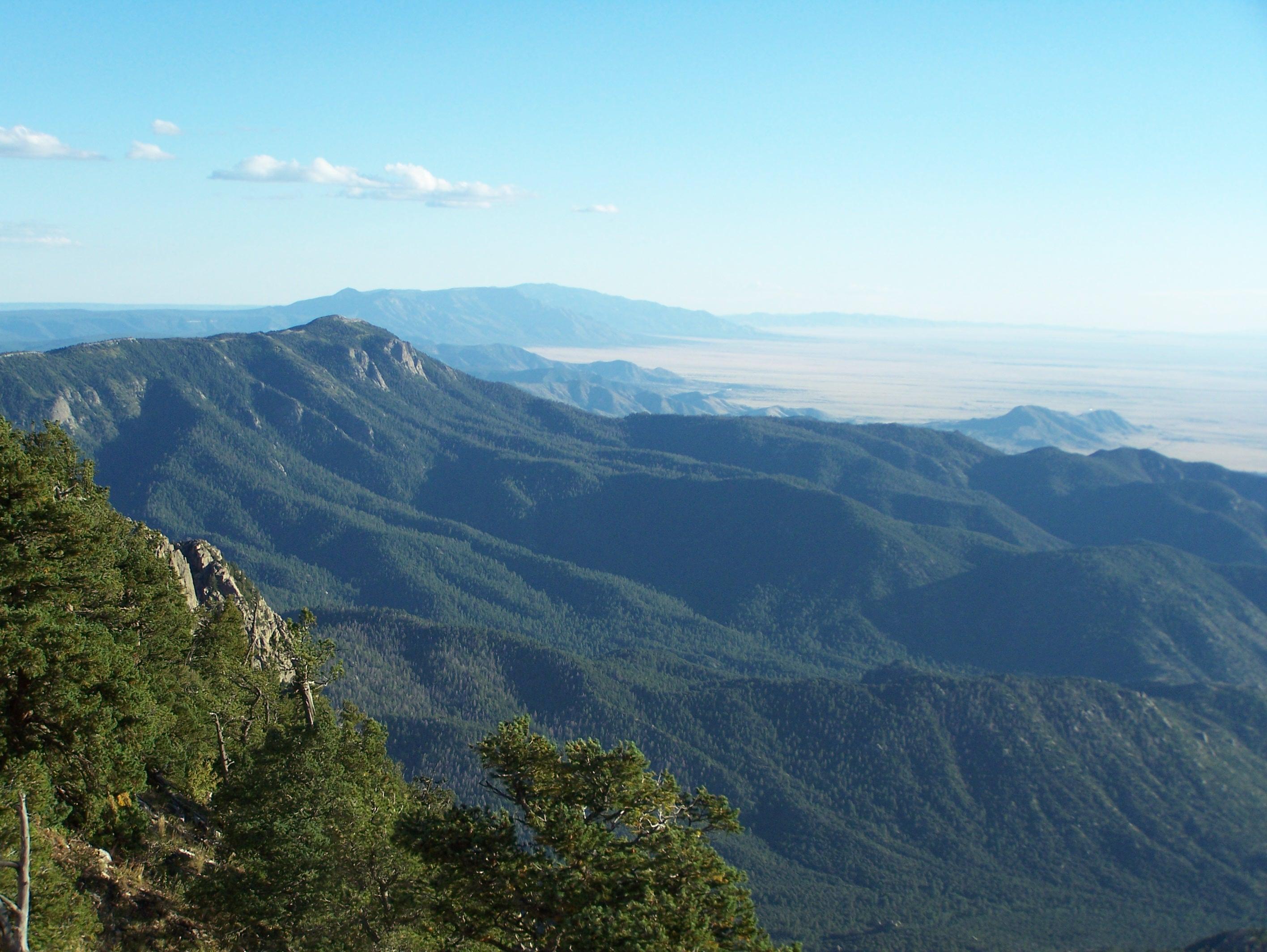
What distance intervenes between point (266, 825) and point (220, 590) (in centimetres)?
6911

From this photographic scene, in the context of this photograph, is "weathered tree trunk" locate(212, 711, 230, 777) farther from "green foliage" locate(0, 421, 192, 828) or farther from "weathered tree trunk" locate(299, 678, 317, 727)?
"weathered tree trunk" locate(299, 678, 317, 727)

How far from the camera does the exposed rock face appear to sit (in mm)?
87312

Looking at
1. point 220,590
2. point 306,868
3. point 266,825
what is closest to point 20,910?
point 306,868

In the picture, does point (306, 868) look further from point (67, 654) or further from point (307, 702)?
point (67, 654)

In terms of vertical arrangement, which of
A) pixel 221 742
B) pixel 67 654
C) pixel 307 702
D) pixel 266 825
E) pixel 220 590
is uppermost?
pixel 67 654

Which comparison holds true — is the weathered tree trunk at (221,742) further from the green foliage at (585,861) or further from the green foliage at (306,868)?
the green foliage at (585,861)

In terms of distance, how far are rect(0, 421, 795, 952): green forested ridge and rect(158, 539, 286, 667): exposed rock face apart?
46.1 m

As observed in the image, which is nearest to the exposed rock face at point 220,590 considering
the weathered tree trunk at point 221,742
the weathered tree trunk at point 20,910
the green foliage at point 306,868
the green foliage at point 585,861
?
the weathered tree trunk at point 221,742

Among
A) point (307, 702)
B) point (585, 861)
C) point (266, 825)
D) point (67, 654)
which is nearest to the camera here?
point (585, 861)

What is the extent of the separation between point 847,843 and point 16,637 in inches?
7682

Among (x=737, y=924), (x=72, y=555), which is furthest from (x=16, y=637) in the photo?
(x=737, y=924)

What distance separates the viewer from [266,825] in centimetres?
3234

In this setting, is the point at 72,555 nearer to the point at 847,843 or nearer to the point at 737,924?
the point at 737,924

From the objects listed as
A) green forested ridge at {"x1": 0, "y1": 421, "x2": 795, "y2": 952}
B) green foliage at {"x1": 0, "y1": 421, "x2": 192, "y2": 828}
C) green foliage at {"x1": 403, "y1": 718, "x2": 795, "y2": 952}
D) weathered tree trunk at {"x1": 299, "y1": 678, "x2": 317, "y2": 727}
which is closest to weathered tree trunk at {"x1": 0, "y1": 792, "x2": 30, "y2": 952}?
green forested ridge at {"x1": 0, "y1": 421, "x2": 795, "y2": 952}
